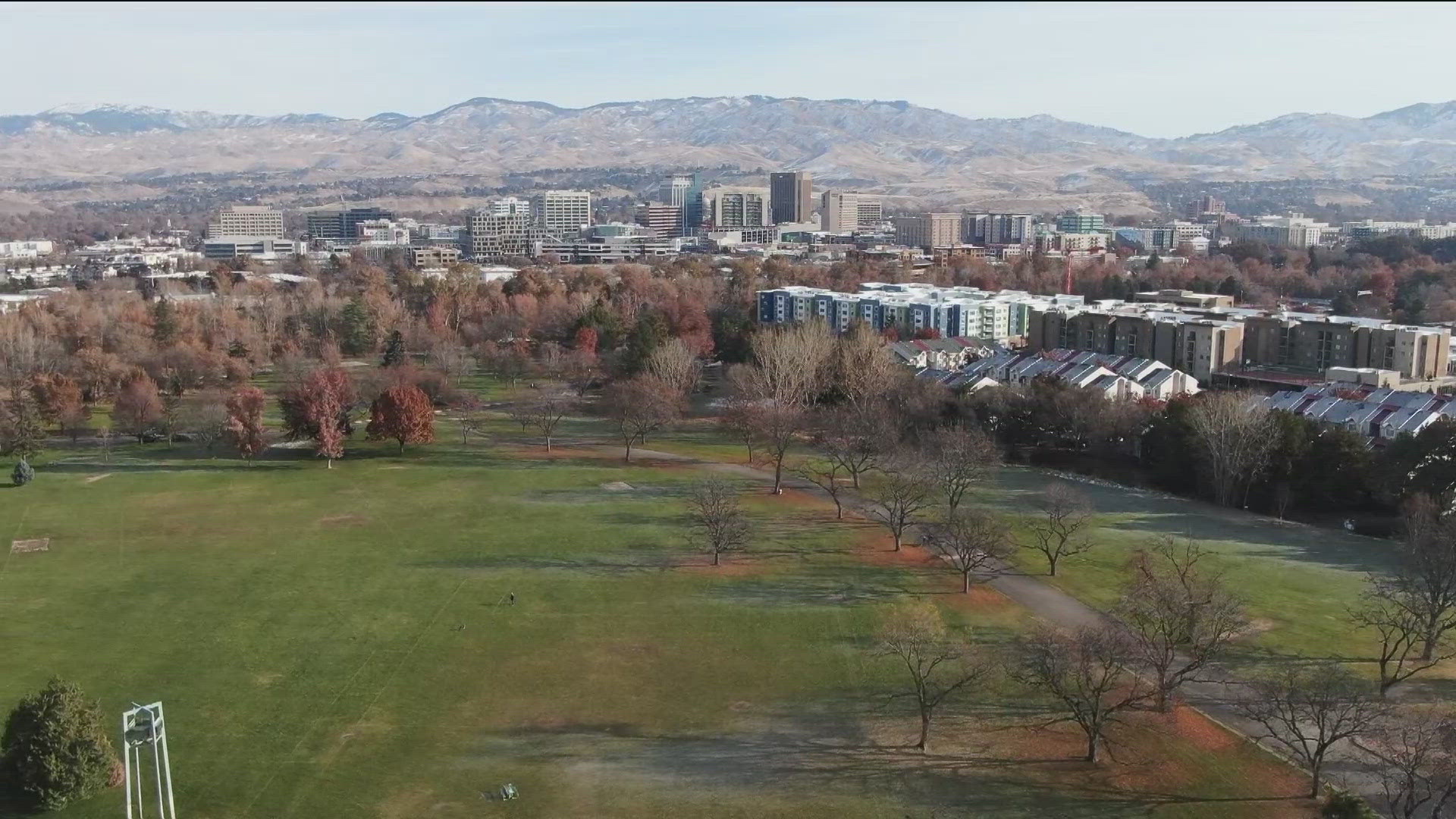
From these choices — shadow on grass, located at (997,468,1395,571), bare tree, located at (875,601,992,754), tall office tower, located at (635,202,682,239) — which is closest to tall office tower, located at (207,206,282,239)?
tall office tower, located at (635,202,682,239)

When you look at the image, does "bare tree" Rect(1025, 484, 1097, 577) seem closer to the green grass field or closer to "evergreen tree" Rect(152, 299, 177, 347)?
the green grass field

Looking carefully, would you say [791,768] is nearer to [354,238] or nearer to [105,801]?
[105,801]

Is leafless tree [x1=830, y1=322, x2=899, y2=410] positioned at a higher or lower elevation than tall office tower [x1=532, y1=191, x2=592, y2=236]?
lower

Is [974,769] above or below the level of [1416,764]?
below

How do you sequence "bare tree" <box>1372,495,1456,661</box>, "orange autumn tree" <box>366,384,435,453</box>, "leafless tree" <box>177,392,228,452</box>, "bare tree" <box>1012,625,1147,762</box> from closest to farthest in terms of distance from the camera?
1. "bare tree" <box>1012,625,1147,762</box>
2. "bare tree" <box>1372,495,1456,661</box>
3. "orange autumn tree" <box>366,384,435,453</box>
4. "leafless tree" <box>177,392,228,452</box>

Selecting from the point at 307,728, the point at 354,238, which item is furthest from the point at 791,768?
the point at 354,238

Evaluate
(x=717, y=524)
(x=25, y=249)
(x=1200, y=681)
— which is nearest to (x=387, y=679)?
(x=717, y=524)
